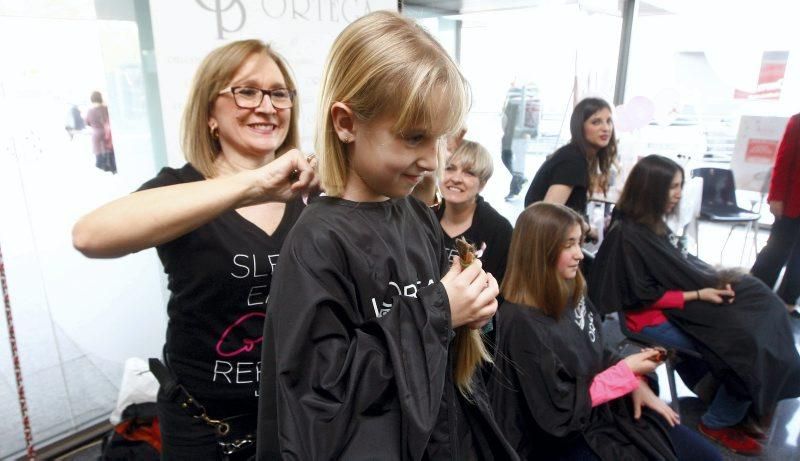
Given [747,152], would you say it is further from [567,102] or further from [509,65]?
[509,65]

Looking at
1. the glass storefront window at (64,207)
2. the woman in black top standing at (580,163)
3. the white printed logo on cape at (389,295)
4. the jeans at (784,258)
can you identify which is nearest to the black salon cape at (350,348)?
the white printed logo on cape at (389,295)

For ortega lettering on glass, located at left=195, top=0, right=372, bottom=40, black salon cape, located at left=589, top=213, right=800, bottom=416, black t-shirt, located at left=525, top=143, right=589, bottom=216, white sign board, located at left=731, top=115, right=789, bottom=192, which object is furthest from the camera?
white sign board, located at left=731, top=115, right=789, bottom=192

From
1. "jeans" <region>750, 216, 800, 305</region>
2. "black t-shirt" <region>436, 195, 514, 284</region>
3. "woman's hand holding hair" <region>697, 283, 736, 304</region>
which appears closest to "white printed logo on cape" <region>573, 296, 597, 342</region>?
"black t-shirt" <region>436, 195, 514, 284</region>

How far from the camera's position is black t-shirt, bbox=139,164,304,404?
936mm

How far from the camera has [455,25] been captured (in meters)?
3.83

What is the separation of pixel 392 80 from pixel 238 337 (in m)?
0.61

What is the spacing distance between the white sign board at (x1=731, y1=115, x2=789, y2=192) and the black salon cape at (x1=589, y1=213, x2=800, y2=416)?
234 centimetres

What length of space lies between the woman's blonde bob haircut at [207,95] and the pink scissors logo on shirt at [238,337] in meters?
0.31

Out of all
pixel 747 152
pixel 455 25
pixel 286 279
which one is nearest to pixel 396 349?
pixel 286 279

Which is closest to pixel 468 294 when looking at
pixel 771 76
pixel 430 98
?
pixel 430 98

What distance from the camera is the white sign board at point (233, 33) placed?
171 cm

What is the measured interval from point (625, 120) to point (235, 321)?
4.31 m

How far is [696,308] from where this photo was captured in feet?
7.17

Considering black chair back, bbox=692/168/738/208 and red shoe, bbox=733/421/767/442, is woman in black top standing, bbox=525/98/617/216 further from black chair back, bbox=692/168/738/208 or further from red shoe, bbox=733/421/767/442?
black chair back, bbox=692/168/738/208
